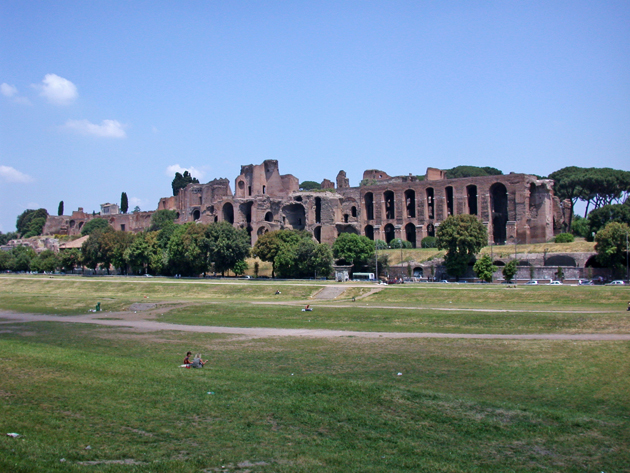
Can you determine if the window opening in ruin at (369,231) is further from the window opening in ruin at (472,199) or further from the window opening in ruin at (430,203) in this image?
the window opening in ruin at (472,199)

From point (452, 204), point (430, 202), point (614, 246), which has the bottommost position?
point (614, 246)

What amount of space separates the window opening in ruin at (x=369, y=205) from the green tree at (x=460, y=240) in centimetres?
2862

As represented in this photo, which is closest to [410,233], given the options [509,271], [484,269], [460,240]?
[460,240]

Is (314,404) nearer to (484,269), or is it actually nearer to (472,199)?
(484,269)

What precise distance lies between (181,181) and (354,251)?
68.8m

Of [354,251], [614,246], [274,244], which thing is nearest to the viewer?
[614,246]

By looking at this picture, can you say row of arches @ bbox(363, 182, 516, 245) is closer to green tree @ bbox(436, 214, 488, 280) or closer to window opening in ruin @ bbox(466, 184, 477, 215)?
window opening in ruin @ bbox(466, 184, 477, 215)

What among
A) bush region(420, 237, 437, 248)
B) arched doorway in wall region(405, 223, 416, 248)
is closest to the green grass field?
bush region(420, 237, 437, 248)

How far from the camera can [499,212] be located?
70.7 m

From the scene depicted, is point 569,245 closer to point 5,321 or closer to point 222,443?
point 5,321

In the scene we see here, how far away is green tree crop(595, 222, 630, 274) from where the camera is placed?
44.5 meters

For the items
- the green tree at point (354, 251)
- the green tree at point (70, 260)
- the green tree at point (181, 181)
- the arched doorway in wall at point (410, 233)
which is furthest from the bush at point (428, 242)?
the green tree at point (181, 181)

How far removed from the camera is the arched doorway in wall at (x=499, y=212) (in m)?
70.0

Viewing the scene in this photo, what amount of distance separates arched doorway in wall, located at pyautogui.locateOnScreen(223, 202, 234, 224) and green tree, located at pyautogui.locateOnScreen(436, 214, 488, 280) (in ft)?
131
